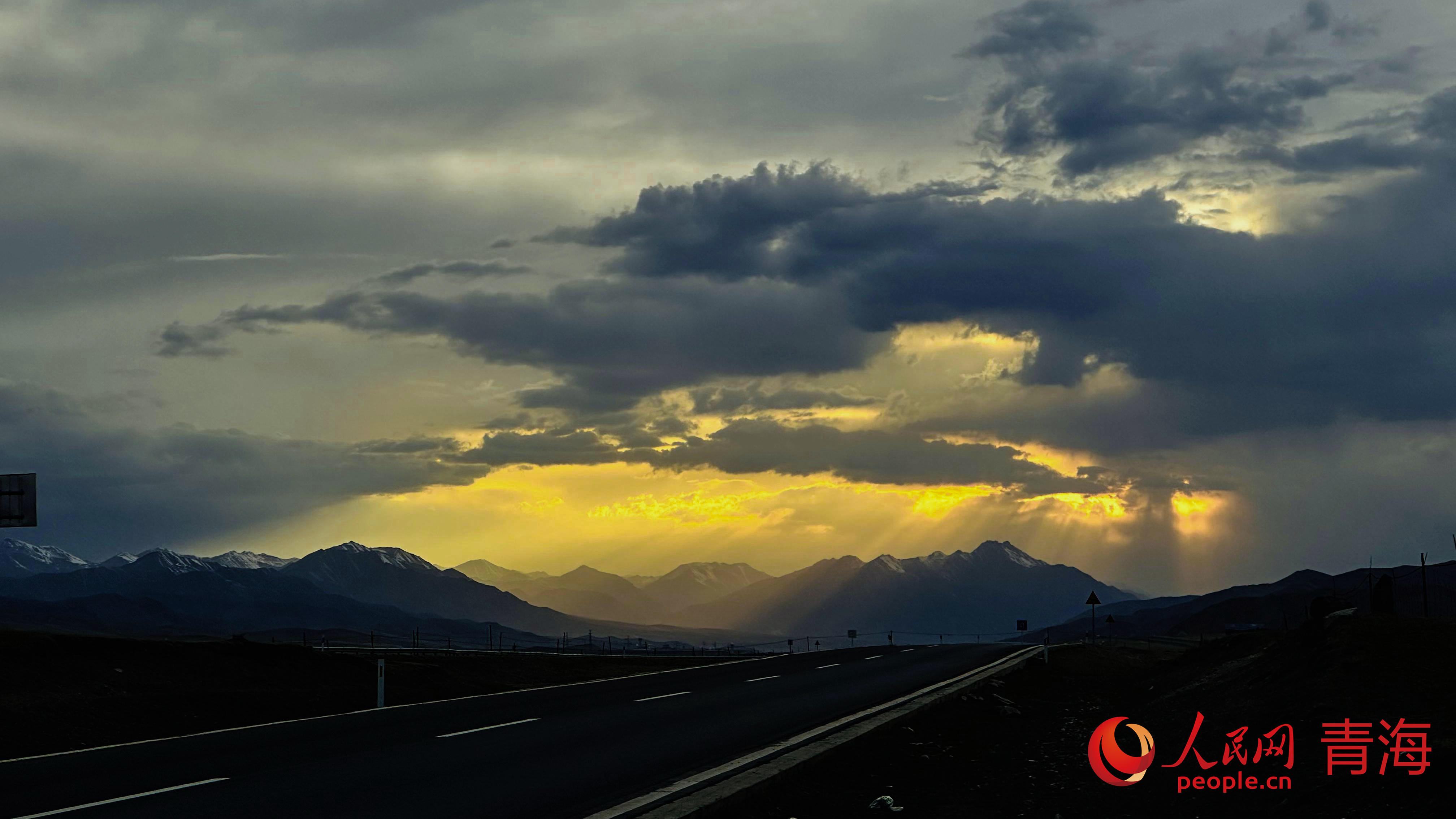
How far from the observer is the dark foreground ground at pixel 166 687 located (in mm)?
22031

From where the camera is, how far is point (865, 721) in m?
21.7

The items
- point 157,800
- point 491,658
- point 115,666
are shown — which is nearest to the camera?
point 157,800

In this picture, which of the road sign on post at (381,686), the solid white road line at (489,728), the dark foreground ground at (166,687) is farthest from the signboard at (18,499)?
the solid white road line at (489,728)

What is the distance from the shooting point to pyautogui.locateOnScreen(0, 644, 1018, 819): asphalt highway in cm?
1334

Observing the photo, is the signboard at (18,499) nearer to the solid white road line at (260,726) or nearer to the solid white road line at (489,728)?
the solid white road line at (260,726)

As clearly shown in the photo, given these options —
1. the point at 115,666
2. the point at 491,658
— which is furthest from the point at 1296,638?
the point at 491,658

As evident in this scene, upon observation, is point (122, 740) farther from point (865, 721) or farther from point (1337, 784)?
point (1337, 784)

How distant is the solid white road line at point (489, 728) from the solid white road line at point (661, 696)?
478 cm

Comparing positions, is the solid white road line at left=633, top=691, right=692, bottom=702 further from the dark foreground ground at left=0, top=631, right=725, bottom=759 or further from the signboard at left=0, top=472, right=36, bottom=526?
the signboard at left=0, top=472, right=36, bottom=526

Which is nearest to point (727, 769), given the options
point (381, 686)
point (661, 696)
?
point (661, 696)

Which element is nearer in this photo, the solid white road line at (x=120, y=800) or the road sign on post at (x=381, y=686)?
the solid white road line at (x=120, y=800)

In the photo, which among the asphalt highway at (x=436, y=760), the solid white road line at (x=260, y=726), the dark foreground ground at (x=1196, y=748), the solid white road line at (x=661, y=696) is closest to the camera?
the asphalt highway at (x=436, y=760)

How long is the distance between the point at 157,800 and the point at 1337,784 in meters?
13.2

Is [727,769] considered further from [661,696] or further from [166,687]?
[166,687]
